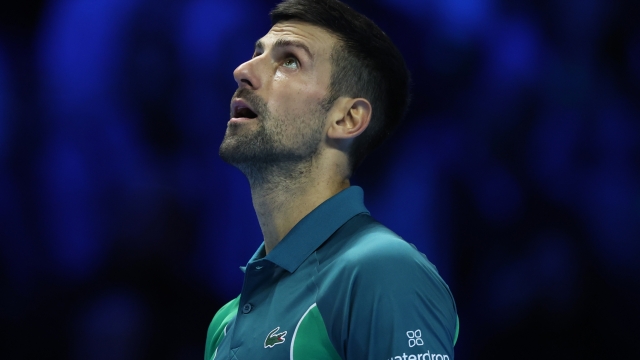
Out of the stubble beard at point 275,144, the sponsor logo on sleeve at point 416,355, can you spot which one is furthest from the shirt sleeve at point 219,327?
the sponsor logo on sleeve at point 416,355

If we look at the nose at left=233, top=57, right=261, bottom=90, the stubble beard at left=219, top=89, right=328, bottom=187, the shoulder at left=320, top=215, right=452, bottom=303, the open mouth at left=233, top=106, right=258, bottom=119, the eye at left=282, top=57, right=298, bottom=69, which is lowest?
the shoulder at left=320, top=215, right=452, bottom=303

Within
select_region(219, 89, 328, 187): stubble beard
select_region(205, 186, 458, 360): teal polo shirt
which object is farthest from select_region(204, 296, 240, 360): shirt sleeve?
select_region(219, 89, 328, 187): stubble beard

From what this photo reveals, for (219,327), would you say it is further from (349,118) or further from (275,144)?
(349,118)

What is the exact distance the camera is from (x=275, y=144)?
1.35 metres

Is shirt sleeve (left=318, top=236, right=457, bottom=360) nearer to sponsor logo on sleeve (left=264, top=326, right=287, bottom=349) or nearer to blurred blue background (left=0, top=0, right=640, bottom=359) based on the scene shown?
sponsor logo on sleeve (left=264, top=326, right=287, bottom=349)

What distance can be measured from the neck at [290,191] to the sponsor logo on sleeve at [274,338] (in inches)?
11.8

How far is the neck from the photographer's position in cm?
137

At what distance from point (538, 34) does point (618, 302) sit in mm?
893

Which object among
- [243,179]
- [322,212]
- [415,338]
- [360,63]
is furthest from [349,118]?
[243,179]

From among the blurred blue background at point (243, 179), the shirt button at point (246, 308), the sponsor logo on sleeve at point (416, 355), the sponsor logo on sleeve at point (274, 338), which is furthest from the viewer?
the blurred blue background at point (243, 179)

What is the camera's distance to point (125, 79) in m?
2.46

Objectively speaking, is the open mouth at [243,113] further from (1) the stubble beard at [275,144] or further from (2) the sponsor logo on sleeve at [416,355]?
(2) the sponsor logo on sleeve at [416,355]

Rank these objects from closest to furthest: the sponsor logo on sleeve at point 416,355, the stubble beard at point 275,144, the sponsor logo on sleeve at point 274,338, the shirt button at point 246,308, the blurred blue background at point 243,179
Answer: the sponsor logo on sleeve at point 416,355 → the sponsor logo on sleeve at point 274,338 → the shirt button at point 246,308 → the stubble beard at point 275,144 → the blurred blue background at point 243,179

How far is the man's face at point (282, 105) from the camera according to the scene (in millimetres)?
1354
